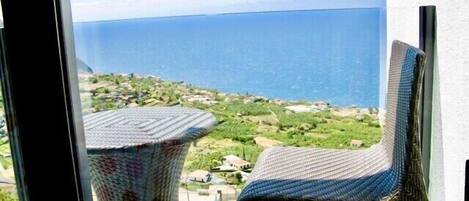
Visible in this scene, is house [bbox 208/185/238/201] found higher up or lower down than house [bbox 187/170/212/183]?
lower down

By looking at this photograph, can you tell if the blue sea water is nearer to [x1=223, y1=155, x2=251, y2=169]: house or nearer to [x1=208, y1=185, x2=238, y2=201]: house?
[x1=223, y1=155, x2=251, y2=169]: house

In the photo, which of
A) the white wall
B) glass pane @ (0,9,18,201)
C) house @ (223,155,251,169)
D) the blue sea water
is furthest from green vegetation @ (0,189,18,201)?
the white wall

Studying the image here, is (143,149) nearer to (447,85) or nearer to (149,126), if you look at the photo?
(149,126)

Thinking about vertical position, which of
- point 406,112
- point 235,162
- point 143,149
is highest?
→ point 406,112

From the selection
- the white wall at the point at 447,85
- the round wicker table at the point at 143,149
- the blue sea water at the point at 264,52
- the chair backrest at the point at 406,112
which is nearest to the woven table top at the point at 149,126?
the round wicker table at the point at 143,149

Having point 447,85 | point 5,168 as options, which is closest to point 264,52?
point 447,85

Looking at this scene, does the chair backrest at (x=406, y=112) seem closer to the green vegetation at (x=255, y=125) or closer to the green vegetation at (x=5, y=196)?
the green vegetation at (x=255, y=125)
